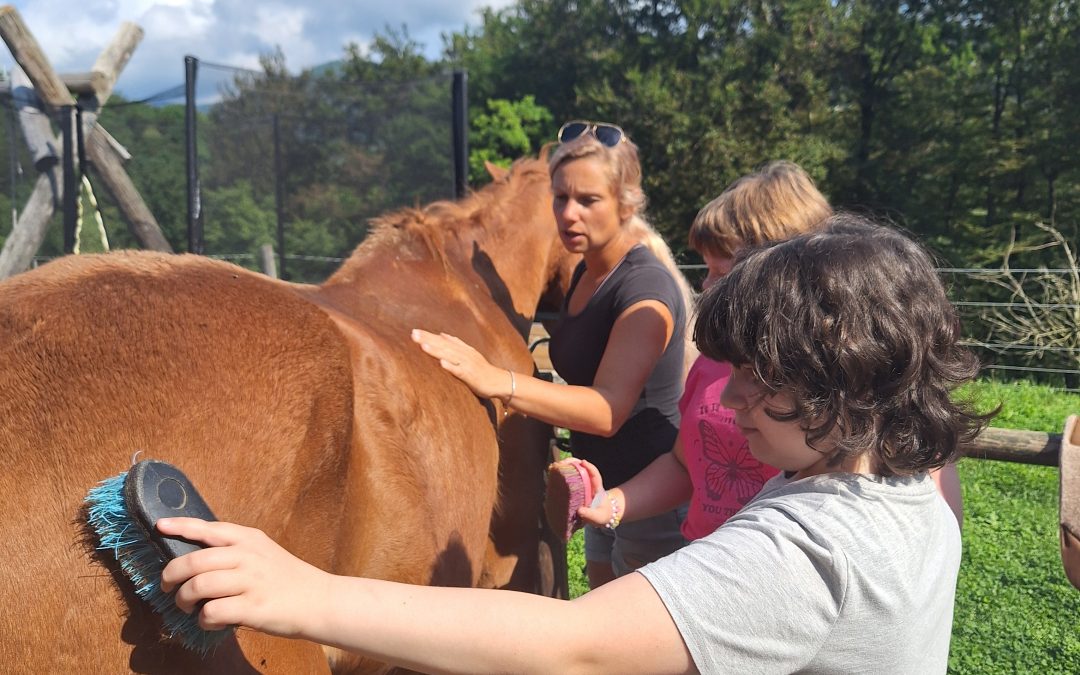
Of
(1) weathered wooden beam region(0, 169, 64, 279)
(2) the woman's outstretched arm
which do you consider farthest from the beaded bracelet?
(1) weathered wooden beam region(0, 169, 64, 279)

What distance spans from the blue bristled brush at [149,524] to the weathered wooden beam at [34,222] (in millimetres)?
5753

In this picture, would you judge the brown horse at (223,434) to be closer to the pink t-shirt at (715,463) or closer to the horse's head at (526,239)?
the pink t-shirt at (715,463)

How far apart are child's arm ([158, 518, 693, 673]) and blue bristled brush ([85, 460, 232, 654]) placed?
0.05 meters

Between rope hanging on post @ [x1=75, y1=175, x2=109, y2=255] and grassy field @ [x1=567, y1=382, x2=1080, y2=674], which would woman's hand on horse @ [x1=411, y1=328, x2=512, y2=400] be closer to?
grassy field @ [x1=567, y1=382, x2=1080, y2=674]

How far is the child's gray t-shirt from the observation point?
0.91m

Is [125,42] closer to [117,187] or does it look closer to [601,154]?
[117,187]

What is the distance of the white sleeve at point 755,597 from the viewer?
35.5 inches

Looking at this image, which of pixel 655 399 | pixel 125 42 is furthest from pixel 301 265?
pixel 655 399

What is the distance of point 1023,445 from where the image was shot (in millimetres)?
4000

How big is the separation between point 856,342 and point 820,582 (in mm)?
292

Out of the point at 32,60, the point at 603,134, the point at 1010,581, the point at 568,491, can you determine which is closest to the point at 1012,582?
the point at 1010,581

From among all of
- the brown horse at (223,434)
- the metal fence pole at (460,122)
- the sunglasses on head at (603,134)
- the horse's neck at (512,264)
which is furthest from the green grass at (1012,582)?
the metal fence pole at (460,122)

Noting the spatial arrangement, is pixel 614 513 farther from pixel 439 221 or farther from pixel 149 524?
pixel 439 221

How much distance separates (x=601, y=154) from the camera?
247cm
